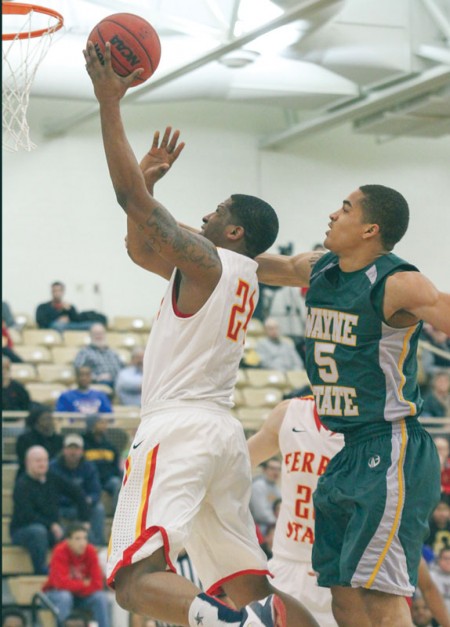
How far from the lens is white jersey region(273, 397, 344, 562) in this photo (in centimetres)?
566

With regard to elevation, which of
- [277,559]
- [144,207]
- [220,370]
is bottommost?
[277,559]

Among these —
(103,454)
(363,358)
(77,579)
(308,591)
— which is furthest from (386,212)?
(103,454)

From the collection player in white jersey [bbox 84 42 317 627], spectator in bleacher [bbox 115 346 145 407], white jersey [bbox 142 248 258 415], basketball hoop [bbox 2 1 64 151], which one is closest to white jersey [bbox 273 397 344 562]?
player in white jersey [bbox 84 42 317 627]

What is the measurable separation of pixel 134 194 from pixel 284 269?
42.9 inches

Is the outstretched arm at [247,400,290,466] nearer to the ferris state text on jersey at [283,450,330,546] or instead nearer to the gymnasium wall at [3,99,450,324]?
the ferris state text on jersey at [283,450,330,546]

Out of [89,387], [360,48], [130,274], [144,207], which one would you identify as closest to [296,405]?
[144,207]

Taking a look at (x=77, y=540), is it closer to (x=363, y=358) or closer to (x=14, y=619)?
(x=14, y=619)

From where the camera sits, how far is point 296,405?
231 inches

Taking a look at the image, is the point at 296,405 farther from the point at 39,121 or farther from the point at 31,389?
the point at 39,121

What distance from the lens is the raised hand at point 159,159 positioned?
5129mm

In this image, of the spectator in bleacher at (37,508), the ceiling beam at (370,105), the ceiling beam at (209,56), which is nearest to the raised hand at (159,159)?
the spectator in bleacher at (37,508)

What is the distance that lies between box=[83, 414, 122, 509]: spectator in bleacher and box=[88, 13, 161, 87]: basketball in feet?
25.5

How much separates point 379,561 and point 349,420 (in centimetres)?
57

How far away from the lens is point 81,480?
39.0ft
